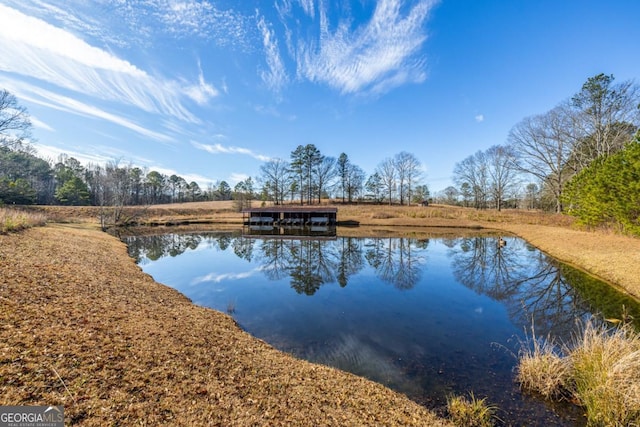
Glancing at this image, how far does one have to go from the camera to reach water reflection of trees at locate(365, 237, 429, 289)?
12.0 m

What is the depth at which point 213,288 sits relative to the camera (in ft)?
34.1

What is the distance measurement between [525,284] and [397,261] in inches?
243

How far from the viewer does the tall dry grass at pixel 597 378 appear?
336 cm

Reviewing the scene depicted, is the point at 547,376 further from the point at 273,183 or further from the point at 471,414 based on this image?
the point at 273,183

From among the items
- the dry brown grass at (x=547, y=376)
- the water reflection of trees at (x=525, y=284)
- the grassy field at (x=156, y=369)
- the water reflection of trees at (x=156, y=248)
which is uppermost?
the grassy field at (x=156, y=369)

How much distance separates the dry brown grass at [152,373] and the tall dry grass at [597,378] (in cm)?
238

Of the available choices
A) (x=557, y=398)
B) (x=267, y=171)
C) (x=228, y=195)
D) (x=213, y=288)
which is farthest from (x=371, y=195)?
(x=557, y=398)

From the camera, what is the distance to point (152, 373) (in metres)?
3.47

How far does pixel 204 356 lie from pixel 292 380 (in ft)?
5.20

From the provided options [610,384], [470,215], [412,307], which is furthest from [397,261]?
[470,215]

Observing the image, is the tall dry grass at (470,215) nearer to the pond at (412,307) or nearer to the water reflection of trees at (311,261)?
the pond at (412,307)

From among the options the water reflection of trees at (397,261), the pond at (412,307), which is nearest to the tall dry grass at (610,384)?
the pond at (412,307)

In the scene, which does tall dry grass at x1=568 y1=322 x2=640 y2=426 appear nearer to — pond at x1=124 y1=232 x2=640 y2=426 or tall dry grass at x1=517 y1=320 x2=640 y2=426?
tall dry grass at x1=517 y1=320 x2=640 y2=426

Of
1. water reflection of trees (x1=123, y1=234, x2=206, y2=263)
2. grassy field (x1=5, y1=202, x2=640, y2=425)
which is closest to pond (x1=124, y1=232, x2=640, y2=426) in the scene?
water reflection of trees (x1=123, y1=234, x2=206, y2=263)
